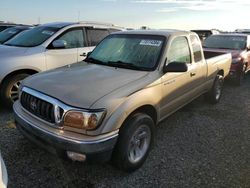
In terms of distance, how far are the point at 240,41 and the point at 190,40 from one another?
541 centimetres

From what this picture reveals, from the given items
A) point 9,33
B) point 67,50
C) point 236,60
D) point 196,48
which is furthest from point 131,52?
point 9,33

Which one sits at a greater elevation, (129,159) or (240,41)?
(240,41)

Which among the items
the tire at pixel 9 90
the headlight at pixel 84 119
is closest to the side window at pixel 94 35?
the tire at pixel 9 90

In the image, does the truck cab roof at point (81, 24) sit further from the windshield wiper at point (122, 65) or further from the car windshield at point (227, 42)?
the car windshield at point (227, 42)

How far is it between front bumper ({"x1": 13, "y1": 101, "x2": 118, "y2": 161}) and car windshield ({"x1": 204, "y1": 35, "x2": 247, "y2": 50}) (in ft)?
24.8

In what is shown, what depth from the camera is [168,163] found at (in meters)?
3.88

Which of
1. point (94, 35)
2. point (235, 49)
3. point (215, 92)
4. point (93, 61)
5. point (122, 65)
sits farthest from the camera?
point (235, 49)

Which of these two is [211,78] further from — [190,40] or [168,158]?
[168,158]

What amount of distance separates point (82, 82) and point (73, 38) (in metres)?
3.46

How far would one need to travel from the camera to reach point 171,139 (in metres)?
4.66

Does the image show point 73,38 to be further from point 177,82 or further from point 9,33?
point 9,33

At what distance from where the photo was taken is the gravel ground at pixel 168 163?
134 inches

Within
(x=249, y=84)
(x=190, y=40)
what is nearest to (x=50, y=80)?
(x=190, y=40)

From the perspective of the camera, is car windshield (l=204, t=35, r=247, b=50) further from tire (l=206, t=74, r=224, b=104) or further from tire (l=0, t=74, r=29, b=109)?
tire (l=0, t=74, r=29, b=109)
